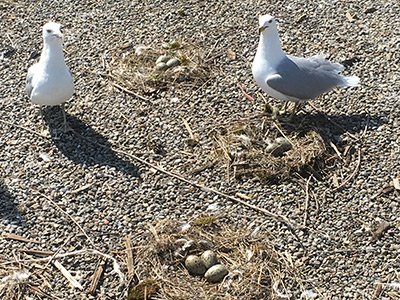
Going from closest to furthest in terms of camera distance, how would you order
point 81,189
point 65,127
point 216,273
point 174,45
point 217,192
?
1. point 216,273
2. point 217,192
3. point 81,189
4. point 65,127
5. point 174,45

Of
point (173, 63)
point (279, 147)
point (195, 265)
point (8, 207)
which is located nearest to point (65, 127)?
point (8, 207)

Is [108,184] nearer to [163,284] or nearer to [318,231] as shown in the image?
[163,284]

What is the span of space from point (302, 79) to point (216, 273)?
230cm

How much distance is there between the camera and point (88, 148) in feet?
20.3

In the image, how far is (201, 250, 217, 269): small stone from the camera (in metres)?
4.81

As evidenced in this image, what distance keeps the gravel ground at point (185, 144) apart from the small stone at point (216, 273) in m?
0.54

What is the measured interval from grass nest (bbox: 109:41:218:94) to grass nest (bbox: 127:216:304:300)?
217cm

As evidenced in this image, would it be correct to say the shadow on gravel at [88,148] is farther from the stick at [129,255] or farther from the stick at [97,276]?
the stick at [97,276]

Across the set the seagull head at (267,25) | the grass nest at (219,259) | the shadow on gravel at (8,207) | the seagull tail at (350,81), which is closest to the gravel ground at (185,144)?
the shadow on gravel at (8,207)

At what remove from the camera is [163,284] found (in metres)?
4.71

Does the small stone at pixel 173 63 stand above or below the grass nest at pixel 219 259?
above

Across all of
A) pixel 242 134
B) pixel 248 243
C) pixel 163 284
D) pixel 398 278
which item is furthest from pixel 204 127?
pixel 398 278

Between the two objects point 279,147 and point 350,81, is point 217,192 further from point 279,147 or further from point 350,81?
point 350,81

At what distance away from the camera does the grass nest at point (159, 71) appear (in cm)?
693
